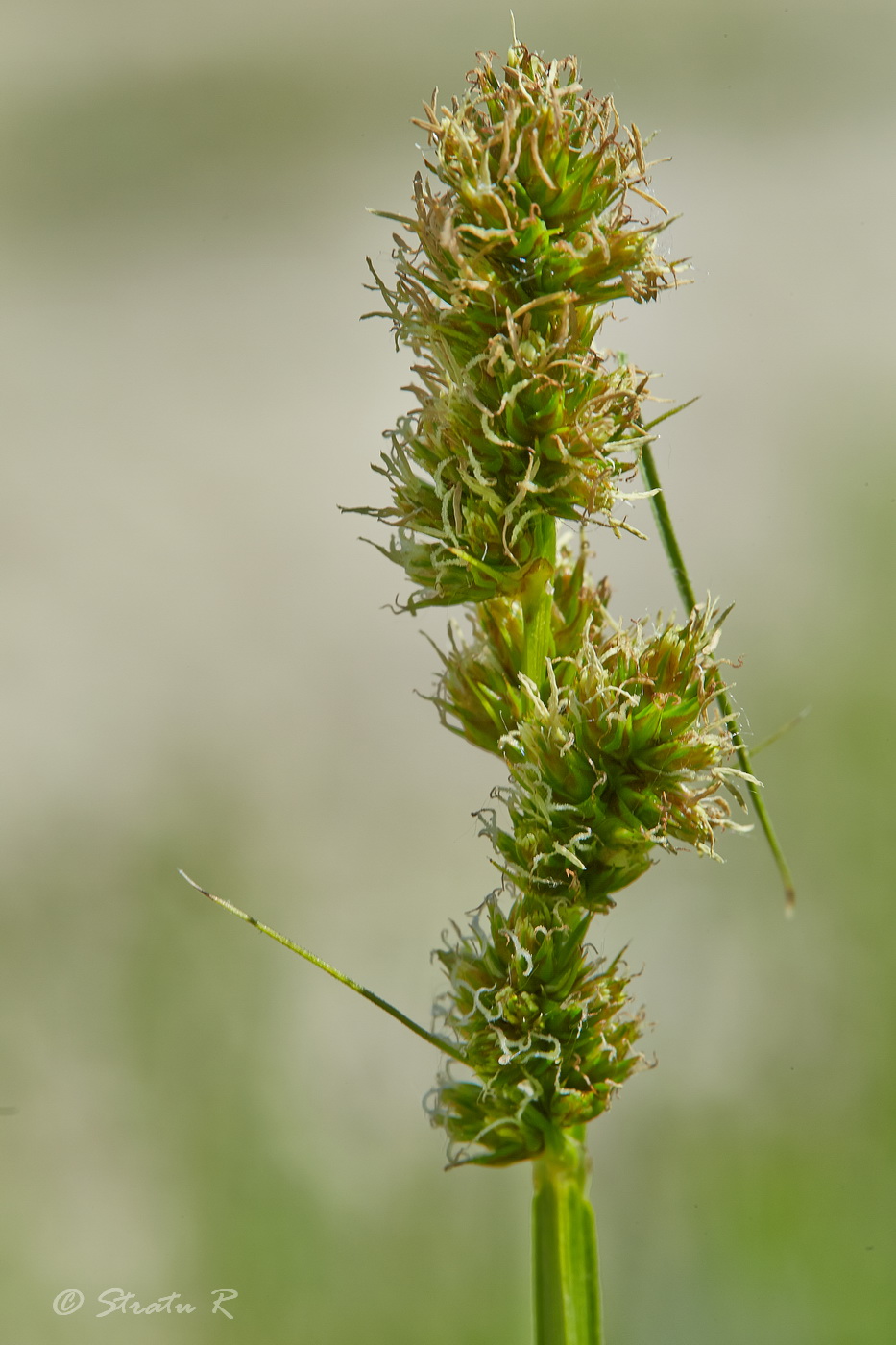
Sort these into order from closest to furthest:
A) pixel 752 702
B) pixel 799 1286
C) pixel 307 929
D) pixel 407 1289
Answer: pixel 799 1286
pixel 407 1289
pixel 752 702
pixel 307 929

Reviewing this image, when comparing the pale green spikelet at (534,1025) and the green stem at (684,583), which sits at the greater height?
the green stem at (684,583)

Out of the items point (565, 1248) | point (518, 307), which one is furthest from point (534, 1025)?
point (518, 307)

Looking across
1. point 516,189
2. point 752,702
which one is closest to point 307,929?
point 752,702

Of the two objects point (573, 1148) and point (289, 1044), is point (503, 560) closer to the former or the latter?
point (573, 1148)

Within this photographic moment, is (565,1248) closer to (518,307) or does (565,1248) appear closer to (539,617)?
(539,617)

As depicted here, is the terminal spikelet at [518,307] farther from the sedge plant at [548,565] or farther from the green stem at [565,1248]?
the green stem at [565,1248]

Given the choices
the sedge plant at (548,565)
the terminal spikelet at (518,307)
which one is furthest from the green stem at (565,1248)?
the terminal spikelet at (518,307)

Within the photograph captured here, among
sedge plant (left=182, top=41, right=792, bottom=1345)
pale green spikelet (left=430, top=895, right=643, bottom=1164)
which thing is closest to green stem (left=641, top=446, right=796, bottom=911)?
sedge plant (left=182, top=41, right=792, bottom=1345)
